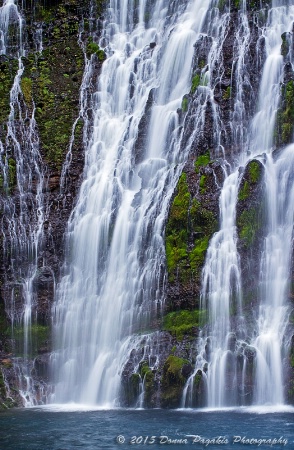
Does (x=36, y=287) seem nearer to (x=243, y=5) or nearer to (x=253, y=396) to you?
(x=253, y=396)

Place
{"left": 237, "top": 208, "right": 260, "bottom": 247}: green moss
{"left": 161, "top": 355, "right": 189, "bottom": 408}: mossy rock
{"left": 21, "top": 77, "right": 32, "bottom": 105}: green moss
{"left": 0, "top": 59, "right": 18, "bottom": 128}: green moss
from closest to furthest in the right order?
{"left": 161, "top": 355, "right": 189, "bottom": 408}: mossy rock → {"left": 237, "top": 208, "right": 260, "bottom": 247}: green moss → {"left": 0, "top": 59, "right": 18, "bottom": 128}: green moss → {"left": 21, "top": 77, "right": 32, "bottom": 105}: green moss

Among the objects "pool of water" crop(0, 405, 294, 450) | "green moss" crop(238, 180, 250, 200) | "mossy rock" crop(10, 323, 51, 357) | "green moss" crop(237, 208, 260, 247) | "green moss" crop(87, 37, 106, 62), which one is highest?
"green moss" crop(87, 37, 106, 62)

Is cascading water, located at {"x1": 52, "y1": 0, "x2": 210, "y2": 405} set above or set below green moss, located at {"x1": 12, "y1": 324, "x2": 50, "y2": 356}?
above

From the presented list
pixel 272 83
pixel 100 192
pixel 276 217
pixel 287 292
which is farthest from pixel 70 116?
pixel 287 292

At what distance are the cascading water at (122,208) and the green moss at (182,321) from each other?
77cm

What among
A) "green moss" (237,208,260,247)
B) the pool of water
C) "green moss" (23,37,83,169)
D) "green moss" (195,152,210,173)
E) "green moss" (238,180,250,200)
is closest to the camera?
the pool of water

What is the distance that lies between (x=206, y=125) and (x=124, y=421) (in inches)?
532

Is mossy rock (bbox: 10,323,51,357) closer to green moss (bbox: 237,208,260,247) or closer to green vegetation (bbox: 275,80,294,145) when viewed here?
green moss (bbox: 237,208,260,247)

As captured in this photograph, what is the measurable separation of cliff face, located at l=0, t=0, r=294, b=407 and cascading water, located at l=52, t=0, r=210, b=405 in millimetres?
584

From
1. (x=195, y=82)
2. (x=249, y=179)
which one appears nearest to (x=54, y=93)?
(x=195, y=82)

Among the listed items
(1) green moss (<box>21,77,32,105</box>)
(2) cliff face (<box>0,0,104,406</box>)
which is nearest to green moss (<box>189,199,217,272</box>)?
(2) cliff face (<box>0,0,104,406</box>)

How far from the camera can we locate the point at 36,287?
2653 centimetres

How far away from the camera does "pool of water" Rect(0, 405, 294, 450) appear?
569 inches

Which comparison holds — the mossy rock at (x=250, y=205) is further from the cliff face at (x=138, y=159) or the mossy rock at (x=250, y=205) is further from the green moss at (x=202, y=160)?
the green moss at (x=202, y=160)
